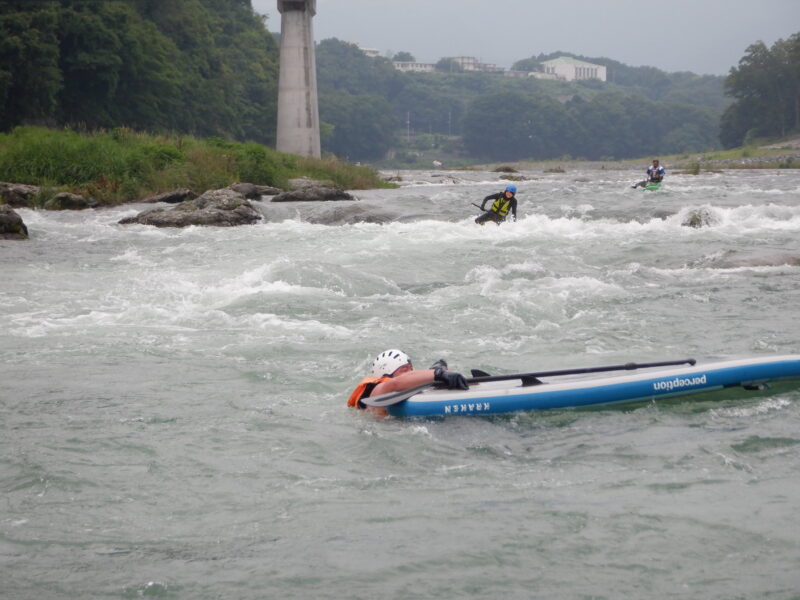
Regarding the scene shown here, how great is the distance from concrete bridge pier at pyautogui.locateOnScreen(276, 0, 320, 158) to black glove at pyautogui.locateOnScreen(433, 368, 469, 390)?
31.7 m

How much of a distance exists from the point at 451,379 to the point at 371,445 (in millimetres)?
795

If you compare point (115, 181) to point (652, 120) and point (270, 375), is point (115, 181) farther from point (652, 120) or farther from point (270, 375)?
point (652, 120)

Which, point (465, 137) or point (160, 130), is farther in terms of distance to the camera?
point (465, 137)

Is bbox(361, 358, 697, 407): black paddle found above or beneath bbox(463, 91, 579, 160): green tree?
beneath

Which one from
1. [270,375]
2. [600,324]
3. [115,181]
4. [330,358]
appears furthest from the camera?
[115,181]

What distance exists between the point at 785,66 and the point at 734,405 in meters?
74.7

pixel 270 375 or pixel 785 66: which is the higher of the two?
pixel 785 66

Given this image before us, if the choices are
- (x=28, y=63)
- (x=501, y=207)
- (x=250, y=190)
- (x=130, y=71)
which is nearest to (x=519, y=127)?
(x=130, y=71)

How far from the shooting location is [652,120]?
10956 cm

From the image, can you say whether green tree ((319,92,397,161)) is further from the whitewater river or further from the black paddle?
the black paddle

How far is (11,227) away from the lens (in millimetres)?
16219

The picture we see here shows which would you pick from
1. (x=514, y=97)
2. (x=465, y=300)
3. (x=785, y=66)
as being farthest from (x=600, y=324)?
(x=514, y=97)

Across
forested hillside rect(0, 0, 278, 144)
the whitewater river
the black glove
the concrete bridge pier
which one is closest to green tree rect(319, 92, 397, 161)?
Result: forested hillside rect(0, 0, 278, 144)

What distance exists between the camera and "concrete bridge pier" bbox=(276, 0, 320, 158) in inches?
1479
